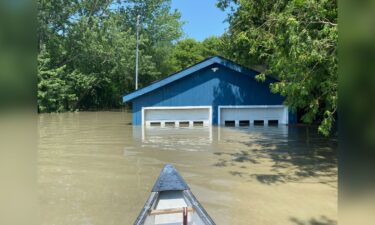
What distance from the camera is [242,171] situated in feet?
27.2

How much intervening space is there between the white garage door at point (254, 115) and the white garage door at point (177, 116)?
36.0 inches

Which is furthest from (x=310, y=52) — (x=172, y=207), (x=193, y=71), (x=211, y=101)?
(x=211, y=101)

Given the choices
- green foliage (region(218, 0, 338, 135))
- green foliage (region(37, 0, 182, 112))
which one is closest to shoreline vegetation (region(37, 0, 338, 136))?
green foliage (region(37, 0, 182, 112))

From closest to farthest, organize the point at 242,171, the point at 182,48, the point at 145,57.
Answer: the point at 242,171, the point at 145,57, the point at 182,48

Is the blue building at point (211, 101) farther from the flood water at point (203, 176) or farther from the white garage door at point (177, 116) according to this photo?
the flood water at point (203, 176)

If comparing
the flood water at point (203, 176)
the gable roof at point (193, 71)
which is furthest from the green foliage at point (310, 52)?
the gable roof at point (193, 71)

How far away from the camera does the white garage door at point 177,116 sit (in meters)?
18.9

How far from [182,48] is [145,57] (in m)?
14.3

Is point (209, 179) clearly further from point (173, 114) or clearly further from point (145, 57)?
point (145, 57)

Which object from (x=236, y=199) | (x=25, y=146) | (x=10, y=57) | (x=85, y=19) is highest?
(x=85, y=19)

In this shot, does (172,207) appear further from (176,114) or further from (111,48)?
(111,48)

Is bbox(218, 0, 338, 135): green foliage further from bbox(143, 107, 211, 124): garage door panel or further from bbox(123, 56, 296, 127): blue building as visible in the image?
bbox(143, 107, 211, 124): garage door panel

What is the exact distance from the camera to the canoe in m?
4.16

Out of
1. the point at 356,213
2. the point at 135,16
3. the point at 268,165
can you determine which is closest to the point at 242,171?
the point at 268,165
